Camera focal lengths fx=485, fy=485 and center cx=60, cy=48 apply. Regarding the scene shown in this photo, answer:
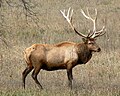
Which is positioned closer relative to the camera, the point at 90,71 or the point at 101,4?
the point at 90,71

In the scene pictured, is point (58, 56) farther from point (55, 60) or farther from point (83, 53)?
point (83, 53)

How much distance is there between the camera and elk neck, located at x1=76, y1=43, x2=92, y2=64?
39.7 feet

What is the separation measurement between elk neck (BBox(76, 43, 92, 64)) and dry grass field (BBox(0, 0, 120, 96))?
2.07 ft

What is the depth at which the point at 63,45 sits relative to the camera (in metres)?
12.1

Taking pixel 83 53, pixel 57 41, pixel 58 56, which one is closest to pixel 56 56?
pixel 58 56

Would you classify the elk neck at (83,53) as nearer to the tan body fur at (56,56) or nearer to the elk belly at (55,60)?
the tan body fur at (56,56)

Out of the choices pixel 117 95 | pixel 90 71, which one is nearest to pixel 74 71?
pixel 90 71

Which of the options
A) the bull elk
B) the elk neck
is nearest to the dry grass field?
the bull elk

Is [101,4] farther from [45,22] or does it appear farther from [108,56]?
[108,56]

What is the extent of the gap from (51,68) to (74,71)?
2.13m

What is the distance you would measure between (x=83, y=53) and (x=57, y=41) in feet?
21.3

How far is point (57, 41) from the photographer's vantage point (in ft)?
61.0

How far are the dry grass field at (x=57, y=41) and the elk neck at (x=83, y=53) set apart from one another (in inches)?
24.8

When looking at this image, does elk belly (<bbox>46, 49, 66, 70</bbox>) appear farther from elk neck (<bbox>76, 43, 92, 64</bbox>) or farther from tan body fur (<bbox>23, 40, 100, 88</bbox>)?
elk neck (<bbox>76, 43, 92, 64</bbox>)
